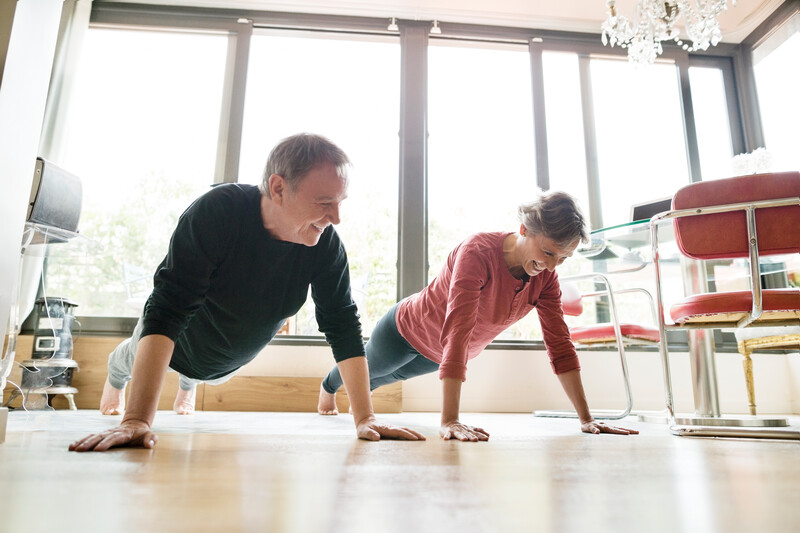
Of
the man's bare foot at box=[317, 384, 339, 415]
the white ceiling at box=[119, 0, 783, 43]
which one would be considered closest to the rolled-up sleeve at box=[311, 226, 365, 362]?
the man's bare foot at box=[317, 384, 339, 415]

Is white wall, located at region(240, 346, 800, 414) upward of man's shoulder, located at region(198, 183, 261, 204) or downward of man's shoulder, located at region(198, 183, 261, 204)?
downward

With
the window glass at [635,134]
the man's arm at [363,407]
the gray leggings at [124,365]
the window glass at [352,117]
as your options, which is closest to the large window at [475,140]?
the window glass at [352,117]

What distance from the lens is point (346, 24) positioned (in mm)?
3963

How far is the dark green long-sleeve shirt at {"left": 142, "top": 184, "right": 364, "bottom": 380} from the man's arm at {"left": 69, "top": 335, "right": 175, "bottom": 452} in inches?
3.1

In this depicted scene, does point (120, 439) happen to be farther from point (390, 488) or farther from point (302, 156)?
point (302, 156)

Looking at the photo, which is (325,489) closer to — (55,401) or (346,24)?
(55,401)

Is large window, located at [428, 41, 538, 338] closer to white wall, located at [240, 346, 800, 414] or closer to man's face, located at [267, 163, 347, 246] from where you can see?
white wall, located at [240, 346, 800, 414]

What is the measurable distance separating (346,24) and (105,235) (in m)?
2.33

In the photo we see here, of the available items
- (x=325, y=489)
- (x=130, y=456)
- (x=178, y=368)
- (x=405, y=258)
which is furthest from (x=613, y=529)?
(x=405, y=258)

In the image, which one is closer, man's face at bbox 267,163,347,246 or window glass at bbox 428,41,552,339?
man's face at bbox 267,163,347,246

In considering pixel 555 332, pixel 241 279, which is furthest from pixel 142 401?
pixel 555 332

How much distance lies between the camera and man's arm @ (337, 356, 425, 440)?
1.23m

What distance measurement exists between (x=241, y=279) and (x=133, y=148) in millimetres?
2869

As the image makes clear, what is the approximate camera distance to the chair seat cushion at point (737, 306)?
166 centimetres
